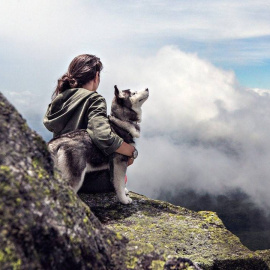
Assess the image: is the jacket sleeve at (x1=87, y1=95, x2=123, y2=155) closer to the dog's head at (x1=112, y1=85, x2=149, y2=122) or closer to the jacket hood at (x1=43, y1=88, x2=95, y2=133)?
the jacket hood at (x1=43, y1=88, x2=95, y2=133)

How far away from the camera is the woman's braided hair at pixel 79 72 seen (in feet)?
31.9

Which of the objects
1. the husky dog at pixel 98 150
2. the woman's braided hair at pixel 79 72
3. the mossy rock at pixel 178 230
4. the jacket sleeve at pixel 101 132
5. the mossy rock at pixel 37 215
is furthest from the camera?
the woman's braided hair at pixel 79 72

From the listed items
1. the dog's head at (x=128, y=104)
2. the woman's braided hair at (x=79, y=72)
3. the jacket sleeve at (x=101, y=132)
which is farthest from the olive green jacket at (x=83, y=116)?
the dog's head at (x=128, y=104)

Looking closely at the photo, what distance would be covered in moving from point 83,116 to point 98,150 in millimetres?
988

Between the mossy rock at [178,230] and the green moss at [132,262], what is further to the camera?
the mossy rock at [178,230]

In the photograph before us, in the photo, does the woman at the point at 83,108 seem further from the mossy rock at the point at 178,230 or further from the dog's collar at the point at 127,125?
the mossy rock at the point at 178,230

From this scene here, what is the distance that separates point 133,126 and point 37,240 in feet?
22.9

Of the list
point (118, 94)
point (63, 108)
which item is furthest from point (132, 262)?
point (118, 94)

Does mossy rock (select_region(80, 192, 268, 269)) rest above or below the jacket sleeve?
below

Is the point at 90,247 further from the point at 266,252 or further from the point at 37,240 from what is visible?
the point at 266,252

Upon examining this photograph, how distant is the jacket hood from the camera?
928 centimetres

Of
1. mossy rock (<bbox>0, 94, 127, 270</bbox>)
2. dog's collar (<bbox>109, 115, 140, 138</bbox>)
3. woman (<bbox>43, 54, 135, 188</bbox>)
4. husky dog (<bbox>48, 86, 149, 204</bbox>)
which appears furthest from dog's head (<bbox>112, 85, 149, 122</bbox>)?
mossy rock (<bbox>0, 94, 127, 270</bbox>)

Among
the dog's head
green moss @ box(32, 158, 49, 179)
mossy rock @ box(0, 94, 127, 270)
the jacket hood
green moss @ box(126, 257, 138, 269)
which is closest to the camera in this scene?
mossy rock @ box(0, 94, 127, 270)

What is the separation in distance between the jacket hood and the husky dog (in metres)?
0.78
